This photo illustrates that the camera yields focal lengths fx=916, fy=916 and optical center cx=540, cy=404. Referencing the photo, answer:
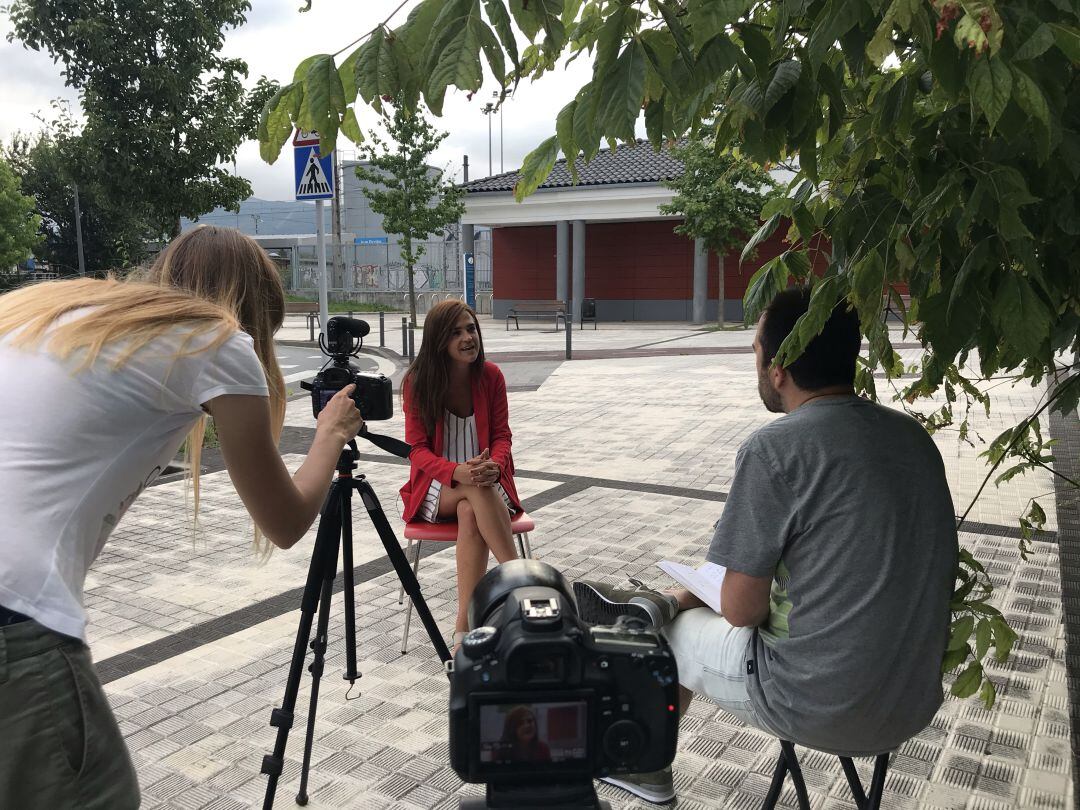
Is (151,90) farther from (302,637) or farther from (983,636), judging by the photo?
(983,636)

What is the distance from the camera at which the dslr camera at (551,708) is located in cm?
128

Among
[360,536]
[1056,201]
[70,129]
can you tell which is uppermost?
[70,129]

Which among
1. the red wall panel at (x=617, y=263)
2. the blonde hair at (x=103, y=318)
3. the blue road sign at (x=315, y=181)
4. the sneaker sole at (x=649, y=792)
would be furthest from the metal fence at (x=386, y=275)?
the blonde hair at (x=103, y=318)

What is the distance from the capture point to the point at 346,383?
2648 mm

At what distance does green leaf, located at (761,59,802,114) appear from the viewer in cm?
138

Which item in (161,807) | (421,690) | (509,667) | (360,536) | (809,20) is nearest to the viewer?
(509,667)

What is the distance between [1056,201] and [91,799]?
2002 millimetres

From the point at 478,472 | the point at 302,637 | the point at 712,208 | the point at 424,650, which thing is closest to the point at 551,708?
the point at 302,637

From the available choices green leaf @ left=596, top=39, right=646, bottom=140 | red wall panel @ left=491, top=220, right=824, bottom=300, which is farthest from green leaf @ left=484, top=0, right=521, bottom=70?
red wall panel @ left=491, top=220, right=824, bottom=300

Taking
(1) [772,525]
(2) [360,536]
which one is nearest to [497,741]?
(1) [772,525]

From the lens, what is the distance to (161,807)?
293cm

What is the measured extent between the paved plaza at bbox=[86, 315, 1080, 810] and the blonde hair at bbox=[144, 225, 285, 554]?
1.68 meters

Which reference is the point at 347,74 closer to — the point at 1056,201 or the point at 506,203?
the point at 1056,201

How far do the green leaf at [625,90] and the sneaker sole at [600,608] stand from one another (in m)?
1.46
